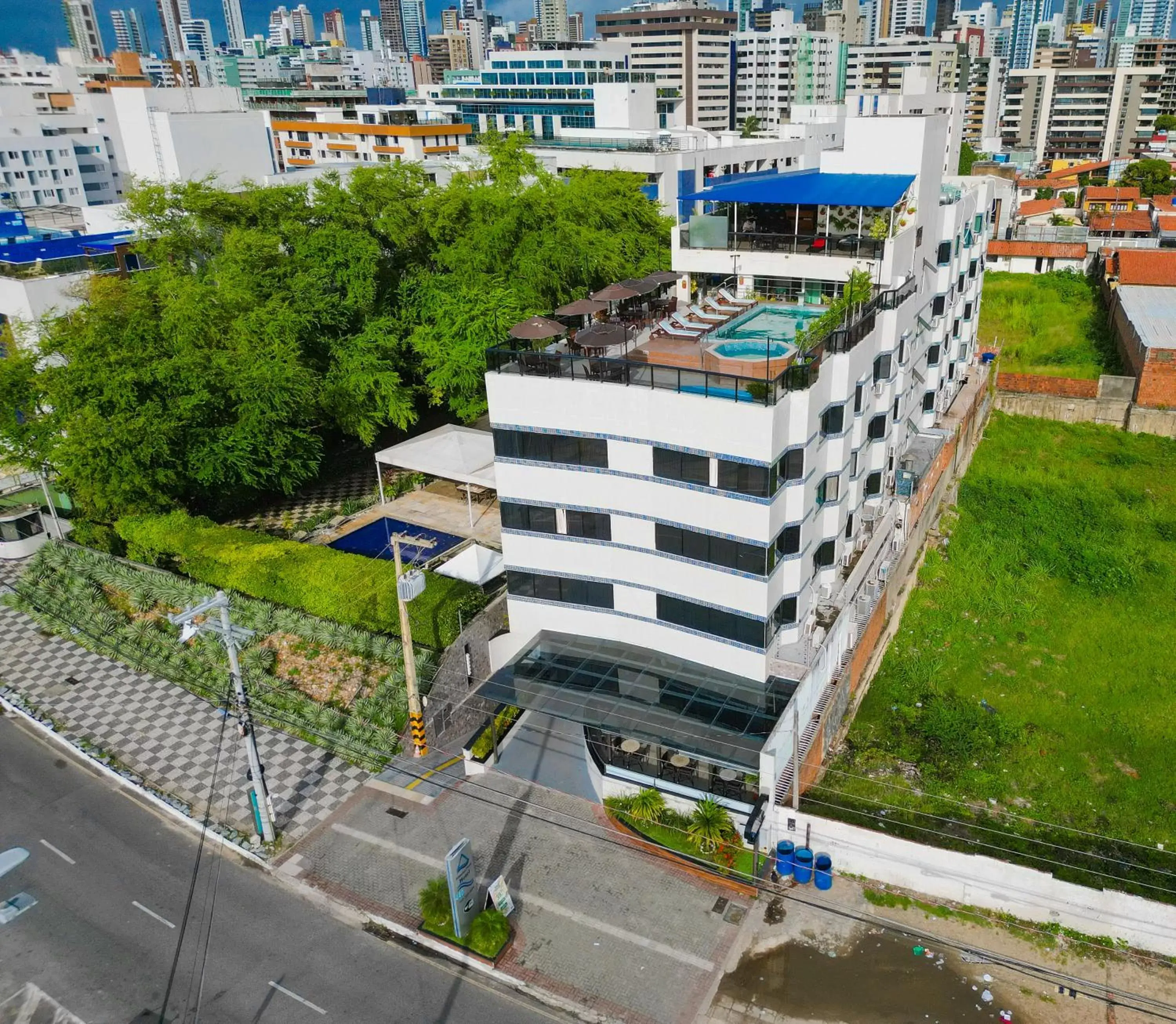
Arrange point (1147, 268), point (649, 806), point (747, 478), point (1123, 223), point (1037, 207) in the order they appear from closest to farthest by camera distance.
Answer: point (747, 478)
point (649, 806)
point (1147, 268)
point (1123, 223)
point (1037, 207)

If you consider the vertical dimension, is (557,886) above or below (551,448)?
below

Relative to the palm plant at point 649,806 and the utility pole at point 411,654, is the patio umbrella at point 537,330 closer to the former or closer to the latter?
the utility pole at point 411,654

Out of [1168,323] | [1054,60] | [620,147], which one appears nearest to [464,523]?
[1168,323]

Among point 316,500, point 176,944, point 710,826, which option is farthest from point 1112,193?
point 176,944

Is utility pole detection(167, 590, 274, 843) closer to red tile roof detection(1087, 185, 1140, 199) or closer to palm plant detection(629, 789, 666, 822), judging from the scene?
palm plant detection(629, 789, 666, 822)

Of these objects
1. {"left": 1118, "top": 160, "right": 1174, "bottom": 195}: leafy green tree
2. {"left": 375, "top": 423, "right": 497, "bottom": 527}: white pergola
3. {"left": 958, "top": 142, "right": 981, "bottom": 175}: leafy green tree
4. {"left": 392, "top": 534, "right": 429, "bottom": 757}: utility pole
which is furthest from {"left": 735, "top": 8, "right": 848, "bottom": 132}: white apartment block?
{"left": 392, "top": 534, "right": 429, "bottom": 757}: utility pole

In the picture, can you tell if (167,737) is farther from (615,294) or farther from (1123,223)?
(1123,223)
